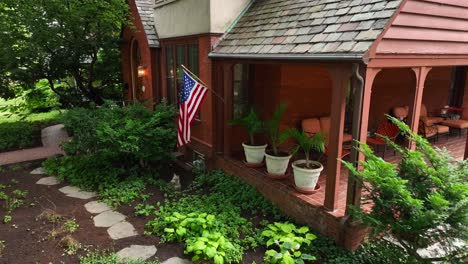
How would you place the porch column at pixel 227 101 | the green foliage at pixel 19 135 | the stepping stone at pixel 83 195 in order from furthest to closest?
the green foliage at pixel 19 135 < the porch column at pixel 227 101 < the stepping stone at pixel 83 195

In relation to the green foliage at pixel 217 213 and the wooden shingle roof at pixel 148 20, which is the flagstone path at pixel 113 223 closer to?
the green foliage at pixel 217 213

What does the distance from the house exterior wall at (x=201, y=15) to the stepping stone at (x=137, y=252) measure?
4.36 m

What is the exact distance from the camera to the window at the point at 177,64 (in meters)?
7.82

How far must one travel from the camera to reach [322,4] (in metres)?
5.36

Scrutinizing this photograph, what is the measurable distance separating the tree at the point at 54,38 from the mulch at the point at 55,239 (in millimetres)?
4738

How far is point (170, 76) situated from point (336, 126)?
19.0ft

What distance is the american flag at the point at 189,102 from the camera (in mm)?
6059

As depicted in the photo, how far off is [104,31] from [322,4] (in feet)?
25.0

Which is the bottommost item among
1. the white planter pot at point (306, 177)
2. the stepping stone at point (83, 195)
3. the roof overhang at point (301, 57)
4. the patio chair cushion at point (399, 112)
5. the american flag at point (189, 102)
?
the stepping stone at point (83, 195)

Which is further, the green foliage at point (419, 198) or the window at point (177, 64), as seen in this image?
the window at point (177, 64)

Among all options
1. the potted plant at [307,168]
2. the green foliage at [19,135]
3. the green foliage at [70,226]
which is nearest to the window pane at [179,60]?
the green foliage at [19,135]

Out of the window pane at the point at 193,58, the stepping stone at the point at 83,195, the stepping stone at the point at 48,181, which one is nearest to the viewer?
the stepping stone at the point at 83,195

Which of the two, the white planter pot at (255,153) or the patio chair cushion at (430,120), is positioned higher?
the patio chair cushion at (430,120)

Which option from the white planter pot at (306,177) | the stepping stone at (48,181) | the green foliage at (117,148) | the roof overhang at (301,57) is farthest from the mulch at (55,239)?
the roof overhang at (301,57)
